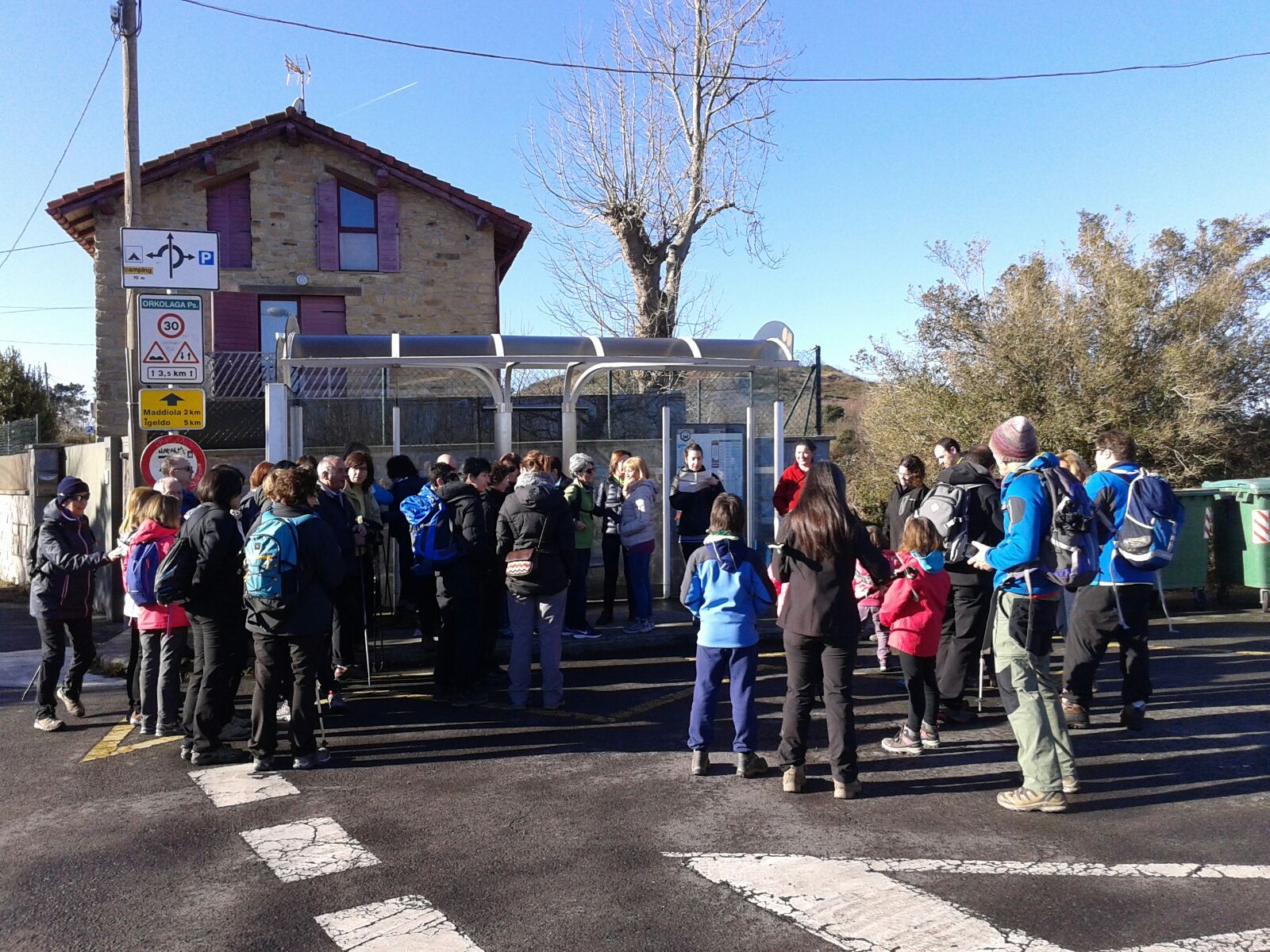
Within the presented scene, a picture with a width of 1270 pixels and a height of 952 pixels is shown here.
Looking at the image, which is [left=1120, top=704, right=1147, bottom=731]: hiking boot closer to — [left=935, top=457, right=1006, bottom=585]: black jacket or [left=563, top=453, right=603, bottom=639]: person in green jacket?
[left=935, top=457, right=1006, bottom=585]: black jacket

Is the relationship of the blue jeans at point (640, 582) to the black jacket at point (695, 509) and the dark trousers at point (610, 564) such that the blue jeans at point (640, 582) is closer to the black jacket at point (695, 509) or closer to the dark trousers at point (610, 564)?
the dark trousers at point (610, 564)

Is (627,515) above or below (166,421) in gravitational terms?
below

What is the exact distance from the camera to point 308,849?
4.75 meters

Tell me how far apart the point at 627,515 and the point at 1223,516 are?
293 inches

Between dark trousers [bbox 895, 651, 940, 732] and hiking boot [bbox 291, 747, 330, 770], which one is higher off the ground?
dark trousers [bbox 895, 651, 940, 732]

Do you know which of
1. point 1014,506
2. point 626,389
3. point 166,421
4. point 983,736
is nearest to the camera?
point 1014,506

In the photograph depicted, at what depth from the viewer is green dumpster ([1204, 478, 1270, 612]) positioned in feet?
38.0

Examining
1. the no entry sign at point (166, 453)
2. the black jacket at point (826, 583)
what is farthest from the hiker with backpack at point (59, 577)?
the black jacket at point (826, 583)

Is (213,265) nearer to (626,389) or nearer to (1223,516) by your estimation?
(626,389)

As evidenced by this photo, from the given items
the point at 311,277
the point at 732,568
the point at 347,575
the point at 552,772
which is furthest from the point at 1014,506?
the point at 311,277

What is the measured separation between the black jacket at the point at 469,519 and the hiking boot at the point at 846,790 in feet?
10.4

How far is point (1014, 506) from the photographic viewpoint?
542cm

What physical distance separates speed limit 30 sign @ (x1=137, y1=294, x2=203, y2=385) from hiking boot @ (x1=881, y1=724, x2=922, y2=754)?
6.74 metres

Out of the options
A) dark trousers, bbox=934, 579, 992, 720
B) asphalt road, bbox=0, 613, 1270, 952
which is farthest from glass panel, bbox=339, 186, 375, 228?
dark trousers, bbox=934, 579, 992, 720
